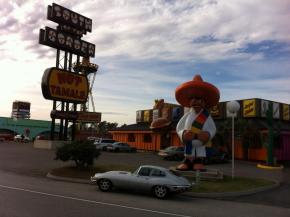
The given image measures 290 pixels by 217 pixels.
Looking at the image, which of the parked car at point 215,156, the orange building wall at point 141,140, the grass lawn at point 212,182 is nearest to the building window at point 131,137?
the orange building wall at point 141,140

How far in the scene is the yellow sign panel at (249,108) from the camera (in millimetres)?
40125

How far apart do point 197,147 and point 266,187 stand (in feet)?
13.7

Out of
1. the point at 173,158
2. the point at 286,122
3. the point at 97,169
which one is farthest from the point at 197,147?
the point at 286,122

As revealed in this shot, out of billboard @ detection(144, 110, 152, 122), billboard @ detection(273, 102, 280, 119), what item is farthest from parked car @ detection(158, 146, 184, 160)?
billboard @ detection(144, 110, 152, 122)

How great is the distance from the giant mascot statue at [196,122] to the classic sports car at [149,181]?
593 cm

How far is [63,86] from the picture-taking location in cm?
4597

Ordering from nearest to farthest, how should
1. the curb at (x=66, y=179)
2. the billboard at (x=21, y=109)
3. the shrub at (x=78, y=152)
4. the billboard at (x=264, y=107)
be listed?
the curb at (x=66, y=179)
the shrub at (x=78, y=152)
the billboard at (x=264, y=107)
the billboard at (x=21, y=109)

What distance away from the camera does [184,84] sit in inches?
890

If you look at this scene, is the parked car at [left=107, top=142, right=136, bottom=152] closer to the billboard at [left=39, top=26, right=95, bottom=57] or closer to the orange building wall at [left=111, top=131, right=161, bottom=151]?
the orange building wall at [left=111, top=131, right=161, bottom=151]

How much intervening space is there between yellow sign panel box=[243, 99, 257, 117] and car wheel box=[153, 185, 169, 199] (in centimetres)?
2651

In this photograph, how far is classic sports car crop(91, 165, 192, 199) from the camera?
15.6 meters

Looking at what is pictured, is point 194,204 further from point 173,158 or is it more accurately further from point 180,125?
point 173,158

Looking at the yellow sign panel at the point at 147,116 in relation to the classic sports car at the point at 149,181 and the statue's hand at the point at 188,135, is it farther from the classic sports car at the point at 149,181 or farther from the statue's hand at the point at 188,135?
the classic sports car at the point at 149,181

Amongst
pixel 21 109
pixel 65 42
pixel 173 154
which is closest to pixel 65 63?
pixel 65 42
